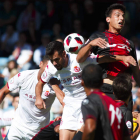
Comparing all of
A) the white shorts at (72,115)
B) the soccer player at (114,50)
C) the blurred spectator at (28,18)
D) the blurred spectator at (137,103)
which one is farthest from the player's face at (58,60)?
the blurred spectator at (28,18)

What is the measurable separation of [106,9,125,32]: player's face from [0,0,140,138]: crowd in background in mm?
4501

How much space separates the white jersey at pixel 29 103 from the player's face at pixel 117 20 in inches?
58.7

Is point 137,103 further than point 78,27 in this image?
No

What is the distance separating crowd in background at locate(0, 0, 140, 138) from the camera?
938cm

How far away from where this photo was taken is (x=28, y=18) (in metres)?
10.2

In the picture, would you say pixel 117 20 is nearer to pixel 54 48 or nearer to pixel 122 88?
pixel 54 48

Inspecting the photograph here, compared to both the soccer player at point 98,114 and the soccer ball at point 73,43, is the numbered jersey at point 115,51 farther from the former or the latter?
the soccer player at point 98,114

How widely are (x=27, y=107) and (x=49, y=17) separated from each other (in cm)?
520

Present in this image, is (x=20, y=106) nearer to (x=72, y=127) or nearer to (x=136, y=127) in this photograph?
(x=72, y=127)

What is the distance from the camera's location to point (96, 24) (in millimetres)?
9531

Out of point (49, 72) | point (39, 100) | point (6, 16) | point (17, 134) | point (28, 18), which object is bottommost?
point (17, 134)

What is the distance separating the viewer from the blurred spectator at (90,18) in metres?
9.55

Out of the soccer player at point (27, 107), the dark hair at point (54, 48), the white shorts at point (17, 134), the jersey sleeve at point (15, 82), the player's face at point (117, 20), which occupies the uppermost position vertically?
the player's face at point (117, 20)

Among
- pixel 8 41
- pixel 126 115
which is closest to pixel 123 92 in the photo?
pixel 126 115
